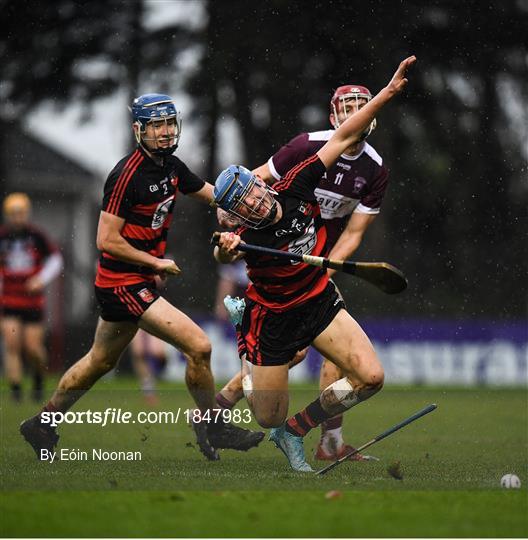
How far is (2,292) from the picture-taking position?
11133 mm

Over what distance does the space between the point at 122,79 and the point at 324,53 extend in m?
3.13

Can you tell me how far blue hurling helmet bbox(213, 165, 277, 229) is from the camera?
234 inches

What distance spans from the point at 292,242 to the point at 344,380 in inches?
28.9

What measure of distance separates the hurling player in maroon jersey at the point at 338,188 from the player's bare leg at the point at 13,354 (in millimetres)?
3845

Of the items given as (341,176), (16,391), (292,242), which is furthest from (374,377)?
(16,391)

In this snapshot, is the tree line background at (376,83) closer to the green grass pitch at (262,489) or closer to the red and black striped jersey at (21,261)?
the red and black striped jersey at (21,261)

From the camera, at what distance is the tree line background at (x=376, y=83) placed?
13.3 m

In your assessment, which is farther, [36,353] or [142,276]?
[36,353]

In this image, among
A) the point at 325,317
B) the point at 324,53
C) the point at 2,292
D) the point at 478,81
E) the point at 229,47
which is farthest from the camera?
the point at 478,81

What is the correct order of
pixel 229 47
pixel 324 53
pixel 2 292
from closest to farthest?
pixel 2 292
pixel 324 53
pixel 229 47

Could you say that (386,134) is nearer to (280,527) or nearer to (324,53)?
(324,53)

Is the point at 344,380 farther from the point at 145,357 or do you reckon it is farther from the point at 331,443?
the point at 145,357

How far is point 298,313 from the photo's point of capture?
251 inches

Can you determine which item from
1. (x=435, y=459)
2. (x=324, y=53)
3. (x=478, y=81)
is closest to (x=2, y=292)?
(x=324, y=53)
